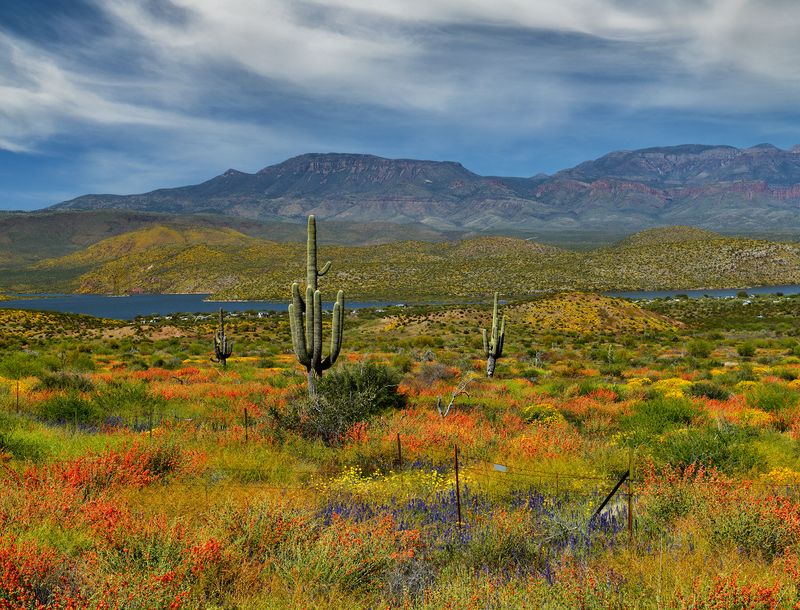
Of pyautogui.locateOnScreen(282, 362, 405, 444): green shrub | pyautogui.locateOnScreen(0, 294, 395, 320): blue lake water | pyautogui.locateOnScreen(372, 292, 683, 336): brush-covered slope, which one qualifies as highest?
pyautogui.locateOnScreen(282, 362, 405, 444): green shrub

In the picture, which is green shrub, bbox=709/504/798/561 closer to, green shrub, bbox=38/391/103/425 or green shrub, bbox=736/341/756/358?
green shrub, bbox=38/391/103/425

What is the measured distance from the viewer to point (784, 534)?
4.94m

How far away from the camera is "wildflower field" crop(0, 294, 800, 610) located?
13.2ft

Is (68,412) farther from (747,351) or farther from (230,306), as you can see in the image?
(230,306)

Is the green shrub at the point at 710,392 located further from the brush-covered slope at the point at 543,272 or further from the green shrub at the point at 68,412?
the brush-covered slope at the point at 543,272

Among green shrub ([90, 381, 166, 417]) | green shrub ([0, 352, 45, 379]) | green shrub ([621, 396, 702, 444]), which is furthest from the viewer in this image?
green shrub ([0, 352, 45, 379])

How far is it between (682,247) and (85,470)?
154 m

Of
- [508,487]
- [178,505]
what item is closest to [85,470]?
[178,505]

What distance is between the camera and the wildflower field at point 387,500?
4012 millimetres

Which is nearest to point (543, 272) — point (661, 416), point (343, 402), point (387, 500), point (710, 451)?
point (661, 416)

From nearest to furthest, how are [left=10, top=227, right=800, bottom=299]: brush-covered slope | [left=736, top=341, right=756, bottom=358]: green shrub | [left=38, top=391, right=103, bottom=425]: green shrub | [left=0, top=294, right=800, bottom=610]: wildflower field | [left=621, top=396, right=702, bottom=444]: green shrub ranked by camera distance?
[left=0, top=294, right=800, bottom=610]: wildflower field
[left=621, top=396, right=702, bottom=444]: green shrub
[left=38, top=391, right=103, bottom=425]: green shrub
[left=736, top=341, right=756, bottom=358]: green shrub
[left=10, top=227, right=800, bottom=299]: brush-covered slope

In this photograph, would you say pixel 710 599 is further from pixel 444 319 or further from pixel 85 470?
pixel 444 319

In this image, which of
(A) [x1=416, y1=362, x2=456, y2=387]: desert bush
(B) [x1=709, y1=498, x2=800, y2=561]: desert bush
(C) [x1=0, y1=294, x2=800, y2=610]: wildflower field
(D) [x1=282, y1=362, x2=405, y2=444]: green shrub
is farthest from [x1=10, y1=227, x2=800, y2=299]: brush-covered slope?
(B) [x1=709, y1=498, x2=800, y2=561]: desert bush

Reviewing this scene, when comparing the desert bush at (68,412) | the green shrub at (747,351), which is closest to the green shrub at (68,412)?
the desert bush at (68,412)
